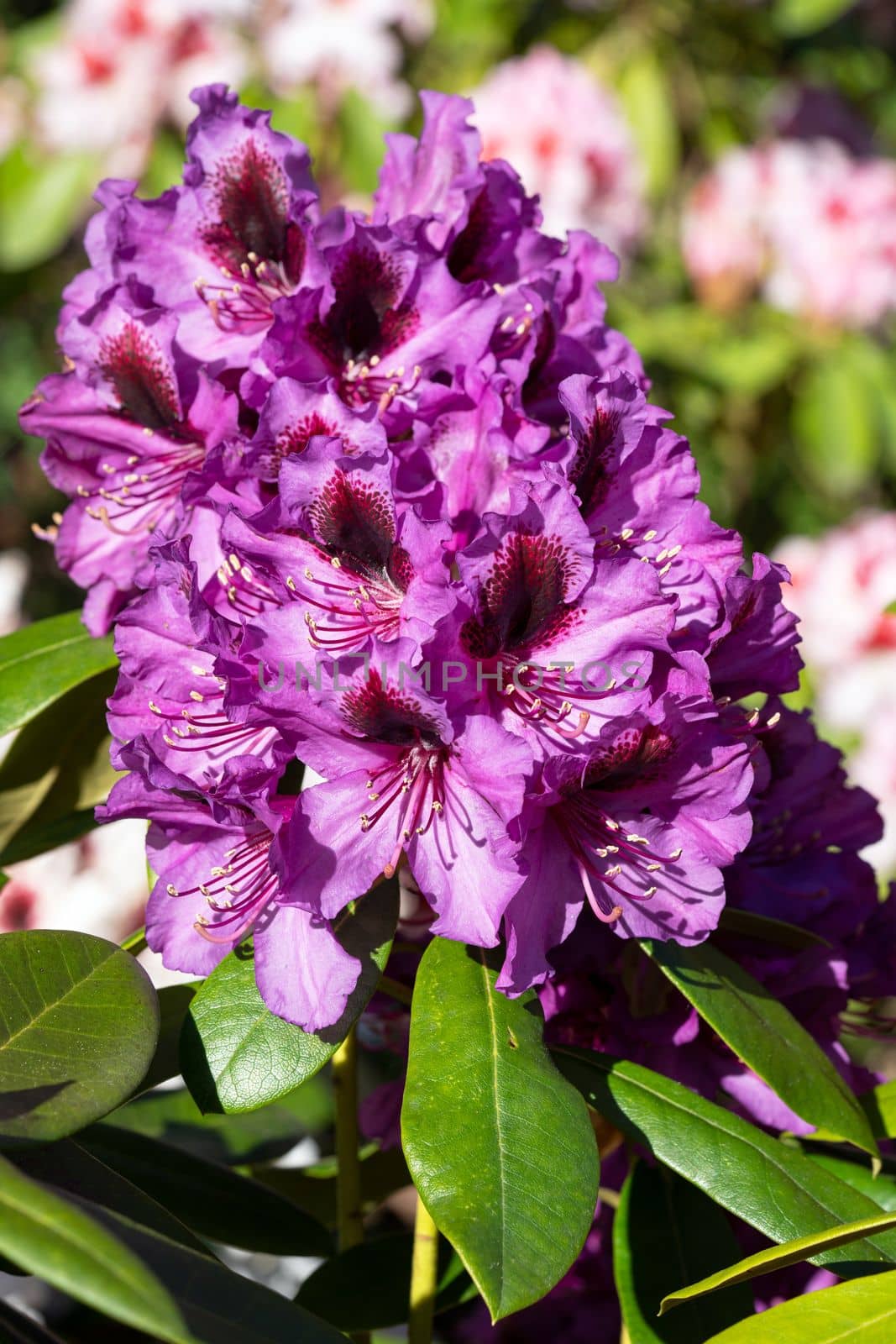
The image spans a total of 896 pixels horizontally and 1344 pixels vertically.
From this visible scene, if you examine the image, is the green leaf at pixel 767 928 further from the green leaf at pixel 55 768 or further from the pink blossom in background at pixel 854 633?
the pink blossom in background at pixel 854 633

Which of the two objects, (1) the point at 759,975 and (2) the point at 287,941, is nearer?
(2) the point at 287,941

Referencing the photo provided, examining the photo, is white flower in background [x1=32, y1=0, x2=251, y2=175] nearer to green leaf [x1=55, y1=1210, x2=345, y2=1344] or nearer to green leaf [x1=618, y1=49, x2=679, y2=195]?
green leaf [x1=618, y1=49, x2=679, y2=195]

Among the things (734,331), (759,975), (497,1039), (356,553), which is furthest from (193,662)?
(734,331)

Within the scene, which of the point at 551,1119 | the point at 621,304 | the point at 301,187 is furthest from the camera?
the point at 621,304

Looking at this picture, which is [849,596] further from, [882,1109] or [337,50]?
[882,1109]

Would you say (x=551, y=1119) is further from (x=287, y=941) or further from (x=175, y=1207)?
(x=175, y=1207)

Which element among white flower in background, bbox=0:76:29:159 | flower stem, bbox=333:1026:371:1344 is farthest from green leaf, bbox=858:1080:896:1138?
white flower in background, bbox=0:76:29:159

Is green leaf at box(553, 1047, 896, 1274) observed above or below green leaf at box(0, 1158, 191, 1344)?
below
